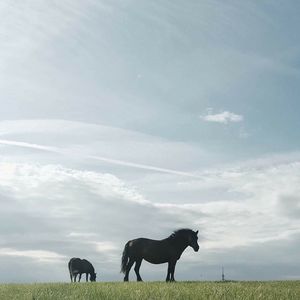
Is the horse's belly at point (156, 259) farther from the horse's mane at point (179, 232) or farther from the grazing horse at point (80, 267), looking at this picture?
the grazing horse at point (80, 267)

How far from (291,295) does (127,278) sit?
16.1 meters

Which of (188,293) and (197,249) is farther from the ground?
(197,249)

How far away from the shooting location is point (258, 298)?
37.2 feet

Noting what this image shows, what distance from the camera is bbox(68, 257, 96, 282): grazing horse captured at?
46156mm

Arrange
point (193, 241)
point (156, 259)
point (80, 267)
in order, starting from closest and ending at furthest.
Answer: point (193, 241) → point (156, 259) → point (80, 267)

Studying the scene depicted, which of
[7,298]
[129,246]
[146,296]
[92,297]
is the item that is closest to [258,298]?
[146,296]

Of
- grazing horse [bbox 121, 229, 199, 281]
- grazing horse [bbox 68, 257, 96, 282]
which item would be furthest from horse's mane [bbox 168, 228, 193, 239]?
grazing horse [bbox 68, 257, 96, 282]

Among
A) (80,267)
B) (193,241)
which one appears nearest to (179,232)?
(193,241)

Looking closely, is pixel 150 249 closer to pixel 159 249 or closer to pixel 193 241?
pixel 159 249

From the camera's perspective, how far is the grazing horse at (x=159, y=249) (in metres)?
26.8

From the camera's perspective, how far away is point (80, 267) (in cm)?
4694

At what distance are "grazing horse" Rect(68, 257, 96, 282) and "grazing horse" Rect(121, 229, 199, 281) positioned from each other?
64.5 ft

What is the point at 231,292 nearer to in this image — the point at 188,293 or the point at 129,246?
the point at 188,293

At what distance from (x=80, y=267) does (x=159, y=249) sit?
71.9ft
